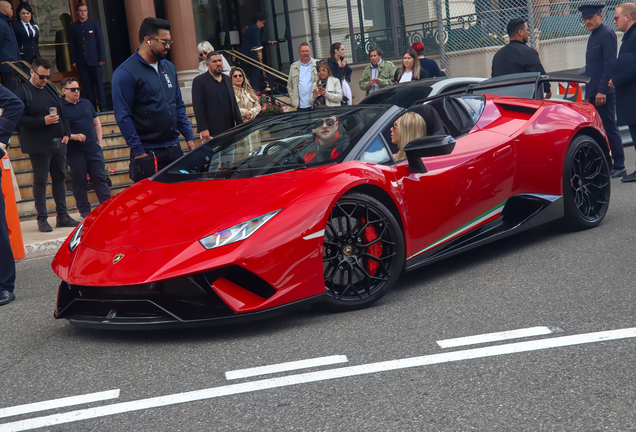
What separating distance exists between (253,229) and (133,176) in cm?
225

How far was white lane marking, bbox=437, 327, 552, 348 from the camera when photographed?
330 cm

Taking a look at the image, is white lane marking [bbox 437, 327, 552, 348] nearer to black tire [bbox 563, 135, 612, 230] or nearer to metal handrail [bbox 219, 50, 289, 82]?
black tire [bbox 563, 135, 612, 230]

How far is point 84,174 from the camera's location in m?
8.47

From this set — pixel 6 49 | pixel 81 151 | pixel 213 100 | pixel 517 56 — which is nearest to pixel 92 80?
pixel 6 49

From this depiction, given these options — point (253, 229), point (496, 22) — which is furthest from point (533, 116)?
point (496, 22)

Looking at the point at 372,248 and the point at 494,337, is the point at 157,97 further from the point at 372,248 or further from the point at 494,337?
the point at 494,337

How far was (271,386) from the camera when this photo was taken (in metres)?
2.95

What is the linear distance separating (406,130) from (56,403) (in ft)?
8.55

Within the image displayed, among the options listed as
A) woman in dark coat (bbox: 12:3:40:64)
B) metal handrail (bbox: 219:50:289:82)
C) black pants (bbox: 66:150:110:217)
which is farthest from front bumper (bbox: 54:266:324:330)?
metal handrail (bbox: 219:50:289:82)

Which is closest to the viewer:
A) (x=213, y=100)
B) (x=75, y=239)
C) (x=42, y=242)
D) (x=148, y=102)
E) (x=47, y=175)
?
(x=75, y=239)

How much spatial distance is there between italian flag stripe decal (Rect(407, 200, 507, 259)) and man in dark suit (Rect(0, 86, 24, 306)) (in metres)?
2.70

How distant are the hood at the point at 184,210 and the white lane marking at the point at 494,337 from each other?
110 centimetres

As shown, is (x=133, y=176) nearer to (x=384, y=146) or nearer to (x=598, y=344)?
(x=384, y=146)

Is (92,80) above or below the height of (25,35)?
below
